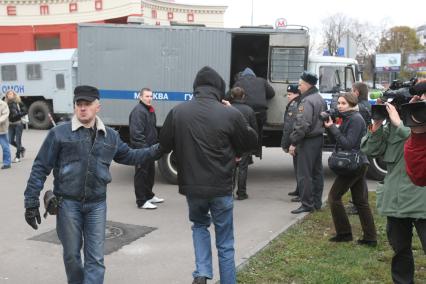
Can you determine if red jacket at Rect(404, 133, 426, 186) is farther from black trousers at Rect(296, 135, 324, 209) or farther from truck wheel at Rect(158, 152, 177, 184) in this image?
truck wheel at Rect(158, 152, 177, 184)

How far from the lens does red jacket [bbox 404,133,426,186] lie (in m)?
2.62

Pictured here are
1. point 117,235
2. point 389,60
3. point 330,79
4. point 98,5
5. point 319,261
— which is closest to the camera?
point 319,261

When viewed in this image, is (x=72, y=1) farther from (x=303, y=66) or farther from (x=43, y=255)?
(x=43, y=255)

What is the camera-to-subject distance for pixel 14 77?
20.6 m

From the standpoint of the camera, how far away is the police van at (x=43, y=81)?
19.6m

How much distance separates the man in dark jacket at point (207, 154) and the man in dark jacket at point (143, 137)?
3041 mm

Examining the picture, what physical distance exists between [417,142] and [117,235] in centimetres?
433

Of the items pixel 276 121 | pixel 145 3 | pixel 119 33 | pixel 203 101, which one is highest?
pixel 145 3

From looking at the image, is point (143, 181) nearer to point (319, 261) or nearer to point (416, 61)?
point (319, 261)

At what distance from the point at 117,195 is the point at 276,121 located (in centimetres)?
321

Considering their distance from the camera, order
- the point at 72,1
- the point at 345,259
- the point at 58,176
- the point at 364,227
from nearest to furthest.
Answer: the point at 58,176
the point at 345,259
the point at 364,227
the point at 72,1

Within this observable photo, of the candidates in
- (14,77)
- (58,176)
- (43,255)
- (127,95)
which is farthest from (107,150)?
(14,77)

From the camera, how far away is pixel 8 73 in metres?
20.8

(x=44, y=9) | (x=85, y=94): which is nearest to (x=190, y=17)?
(x=44, y=9)
